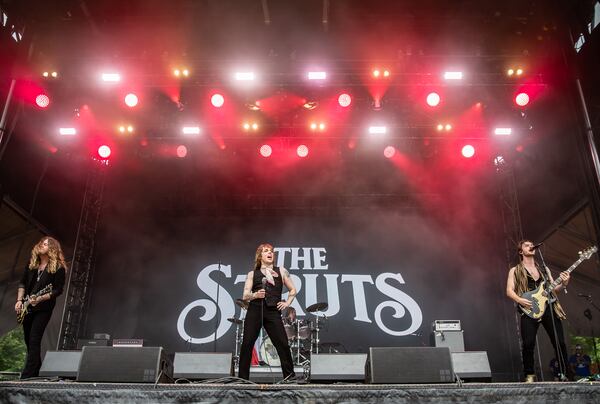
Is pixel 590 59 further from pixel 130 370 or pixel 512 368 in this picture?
pixel 130 370

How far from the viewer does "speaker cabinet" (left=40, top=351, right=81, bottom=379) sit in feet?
19.0

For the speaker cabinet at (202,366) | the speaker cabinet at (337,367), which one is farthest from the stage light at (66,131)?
the speaker cabinet at (337,367)

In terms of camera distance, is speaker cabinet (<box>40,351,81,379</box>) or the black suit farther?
speaker cabinet (<box>40,351,81,379</box>)

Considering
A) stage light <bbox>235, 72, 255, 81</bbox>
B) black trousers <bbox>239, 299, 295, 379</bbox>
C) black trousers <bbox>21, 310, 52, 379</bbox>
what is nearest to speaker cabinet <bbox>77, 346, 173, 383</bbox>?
black trousers <bbox>239, 299, 295, 379</bbox>

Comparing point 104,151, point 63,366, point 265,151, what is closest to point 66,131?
point 104,151

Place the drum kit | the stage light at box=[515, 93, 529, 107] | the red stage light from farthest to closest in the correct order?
the red stage light < the stage light at box=[515, 93, 529, 107] < the drum kit

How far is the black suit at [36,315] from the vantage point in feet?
18.0

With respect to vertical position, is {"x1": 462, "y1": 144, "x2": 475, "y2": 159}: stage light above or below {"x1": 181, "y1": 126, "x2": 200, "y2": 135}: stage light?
below

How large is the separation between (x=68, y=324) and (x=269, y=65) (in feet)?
21.8

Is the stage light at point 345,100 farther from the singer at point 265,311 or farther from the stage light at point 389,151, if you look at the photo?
the singer at point 265,311

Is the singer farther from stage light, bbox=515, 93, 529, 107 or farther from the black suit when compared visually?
stage light, bbox=515, 93, 529, 107

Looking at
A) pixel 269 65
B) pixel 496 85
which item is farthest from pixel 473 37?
pixel 269 65

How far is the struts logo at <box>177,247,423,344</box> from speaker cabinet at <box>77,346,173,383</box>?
629cm

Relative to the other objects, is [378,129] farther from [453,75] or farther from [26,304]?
[26,304]
